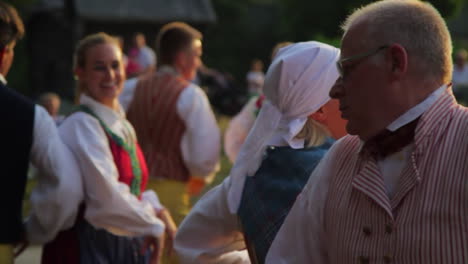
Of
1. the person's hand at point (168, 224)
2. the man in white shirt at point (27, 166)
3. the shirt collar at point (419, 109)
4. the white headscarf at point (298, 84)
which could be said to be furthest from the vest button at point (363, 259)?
the person's hand at point (168, 224)

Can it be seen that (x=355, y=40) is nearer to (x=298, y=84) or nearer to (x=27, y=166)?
(x=298, y=84)

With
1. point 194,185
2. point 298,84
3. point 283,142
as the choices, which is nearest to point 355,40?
point 298,84

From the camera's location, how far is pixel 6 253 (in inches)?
171

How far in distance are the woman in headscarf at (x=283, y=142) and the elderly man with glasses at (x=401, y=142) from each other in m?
0.80

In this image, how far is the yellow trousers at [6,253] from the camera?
433cm

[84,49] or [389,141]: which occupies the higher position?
[389,141]

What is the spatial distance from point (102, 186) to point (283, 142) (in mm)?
1398

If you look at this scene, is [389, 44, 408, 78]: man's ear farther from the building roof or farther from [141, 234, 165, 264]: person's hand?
the building roof

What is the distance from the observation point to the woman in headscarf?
332cm

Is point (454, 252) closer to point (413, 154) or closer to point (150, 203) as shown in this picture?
point (413, 154)

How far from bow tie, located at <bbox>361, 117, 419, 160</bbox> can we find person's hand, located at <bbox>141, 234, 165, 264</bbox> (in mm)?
2437

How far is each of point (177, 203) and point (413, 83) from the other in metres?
4.35

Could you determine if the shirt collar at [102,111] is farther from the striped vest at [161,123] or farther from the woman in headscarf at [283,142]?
the striped vest at [161,123]

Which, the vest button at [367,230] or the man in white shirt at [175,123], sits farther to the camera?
the man in white shirt at [175,123]
